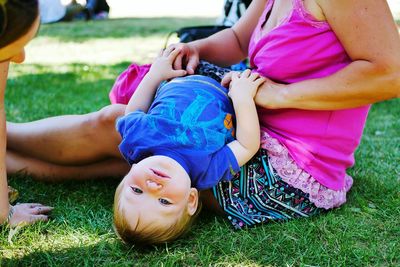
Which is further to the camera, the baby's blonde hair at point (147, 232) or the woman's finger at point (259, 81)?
the woman's finger at point (259, 81)

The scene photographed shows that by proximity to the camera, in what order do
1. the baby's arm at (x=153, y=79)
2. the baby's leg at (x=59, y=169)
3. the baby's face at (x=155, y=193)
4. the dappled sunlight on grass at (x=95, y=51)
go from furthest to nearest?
1. the dappled sunlight on grass at (x=95, y=51)
2. the baby's leg at (x=59, y=169)
3. the baby's arm at (x=153, y=79)
4. the baby's face at (x=155, y=193)

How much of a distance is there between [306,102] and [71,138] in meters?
1.04

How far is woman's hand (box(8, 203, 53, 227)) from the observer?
2219mm

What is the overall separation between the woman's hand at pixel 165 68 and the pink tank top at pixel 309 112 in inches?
13.9

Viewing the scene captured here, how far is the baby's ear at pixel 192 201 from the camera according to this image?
2.10 m

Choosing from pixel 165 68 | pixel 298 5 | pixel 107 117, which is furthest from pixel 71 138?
pixel 298 5

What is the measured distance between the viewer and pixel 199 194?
2.25 meters

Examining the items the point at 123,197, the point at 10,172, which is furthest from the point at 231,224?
the point at 10,172

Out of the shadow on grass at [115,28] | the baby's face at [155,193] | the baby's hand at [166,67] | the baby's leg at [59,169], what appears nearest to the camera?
the baby's face at [155,193]

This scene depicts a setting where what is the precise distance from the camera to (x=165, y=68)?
2492 millimetres

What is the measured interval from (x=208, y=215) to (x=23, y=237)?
2.37 feet

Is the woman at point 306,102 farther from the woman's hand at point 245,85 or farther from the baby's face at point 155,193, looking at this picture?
the baby's face at point 155,193

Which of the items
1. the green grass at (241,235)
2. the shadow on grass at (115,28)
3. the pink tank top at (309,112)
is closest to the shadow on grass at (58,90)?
the green grass at (241,235)

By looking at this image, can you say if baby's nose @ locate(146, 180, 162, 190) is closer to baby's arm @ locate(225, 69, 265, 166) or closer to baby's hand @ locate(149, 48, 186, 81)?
baby's arm @ locate(225, 69, 265, 166)
